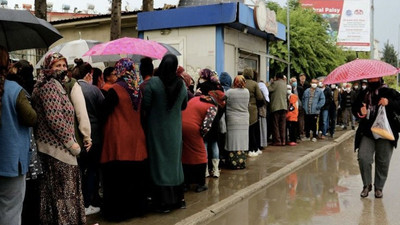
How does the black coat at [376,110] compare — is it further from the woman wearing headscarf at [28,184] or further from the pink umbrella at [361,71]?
the woman wearing headscarf at [28,184]

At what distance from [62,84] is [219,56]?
8301 millimetres

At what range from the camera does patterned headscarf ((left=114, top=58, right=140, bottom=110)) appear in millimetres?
6039

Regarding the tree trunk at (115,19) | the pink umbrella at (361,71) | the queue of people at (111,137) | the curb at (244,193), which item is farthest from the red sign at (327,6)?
the pink umbrella at (361,71)

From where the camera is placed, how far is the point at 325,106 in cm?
1602

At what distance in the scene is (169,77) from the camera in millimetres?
6348

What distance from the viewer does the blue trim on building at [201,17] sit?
12922mm

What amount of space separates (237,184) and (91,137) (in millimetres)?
3287

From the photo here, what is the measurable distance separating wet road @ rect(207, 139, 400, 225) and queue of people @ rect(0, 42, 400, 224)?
0.54 meters

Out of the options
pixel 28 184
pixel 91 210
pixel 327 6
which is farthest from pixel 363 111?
pixel 327 6

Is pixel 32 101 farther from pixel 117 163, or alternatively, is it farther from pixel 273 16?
pixel 273 16

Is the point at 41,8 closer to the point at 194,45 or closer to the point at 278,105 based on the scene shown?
the point at 194,45

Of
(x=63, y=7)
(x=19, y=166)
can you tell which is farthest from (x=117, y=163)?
(x=63, y=7)

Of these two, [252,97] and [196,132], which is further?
[252,97]

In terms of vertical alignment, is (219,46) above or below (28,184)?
above
